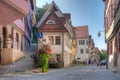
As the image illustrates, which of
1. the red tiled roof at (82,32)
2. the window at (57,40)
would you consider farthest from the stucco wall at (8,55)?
the red tiled roof at (82,32)

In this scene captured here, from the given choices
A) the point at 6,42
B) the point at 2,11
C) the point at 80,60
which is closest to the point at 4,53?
the point at 6,42

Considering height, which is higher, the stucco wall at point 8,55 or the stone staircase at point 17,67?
the stucco wall at point 8,55

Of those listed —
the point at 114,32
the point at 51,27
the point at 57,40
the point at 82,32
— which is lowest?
the point at 114,32

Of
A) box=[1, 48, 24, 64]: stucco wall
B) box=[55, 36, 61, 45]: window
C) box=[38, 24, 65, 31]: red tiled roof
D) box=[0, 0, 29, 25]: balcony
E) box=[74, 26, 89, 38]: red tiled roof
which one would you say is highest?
box=[74, 26, 89, 38]: red tiled roof

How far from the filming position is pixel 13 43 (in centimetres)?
4147

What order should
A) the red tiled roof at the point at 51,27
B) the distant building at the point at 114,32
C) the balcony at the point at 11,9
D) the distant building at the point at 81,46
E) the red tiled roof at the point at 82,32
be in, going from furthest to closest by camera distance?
the red tiled roof at the point at 82,32 → the distant building at the point at 81,46 → the red tiled roof at the point at 51,27 → the distant building at the point at 114,32 → the balcony at the point at 11,9

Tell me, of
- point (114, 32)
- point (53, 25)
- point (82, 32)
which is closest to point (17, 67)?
point (114, 32)

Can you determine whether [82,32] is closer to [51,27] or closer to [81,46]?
[81,46]

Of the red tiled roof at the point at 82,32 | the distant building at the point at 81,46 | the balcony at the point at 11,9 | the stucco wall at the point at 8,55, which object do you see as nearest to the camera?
the balcony at the point at 11,9

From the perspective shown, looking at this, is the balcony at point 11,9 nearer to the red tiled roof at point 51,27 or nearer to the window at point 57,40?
the red tiled roof at point 51,27

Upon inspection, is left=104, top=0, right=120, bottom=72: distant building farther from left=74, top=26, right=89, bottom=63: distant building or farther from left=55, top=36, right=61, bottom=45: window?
left=74, top=26, right=89, bottom=63: distant building

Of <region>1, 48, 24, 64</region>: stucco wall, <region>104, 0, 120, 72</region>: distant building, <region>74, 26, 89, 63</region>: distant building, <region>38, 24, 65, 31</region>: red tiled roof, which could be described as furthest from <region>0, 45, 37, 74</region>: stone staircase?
<region>74, 26, 89, 63</region>: distant building

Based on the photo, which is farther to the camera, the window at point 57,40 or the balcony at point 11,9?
the window at point 57,40

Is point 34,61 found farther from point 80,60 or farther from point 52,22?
point 80,60
